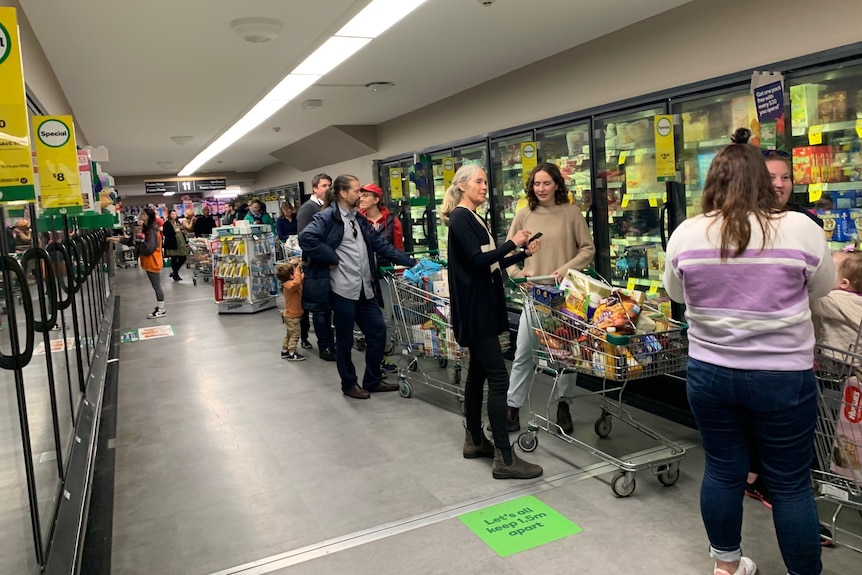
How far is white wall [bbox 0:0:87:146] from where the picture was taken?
4254mm

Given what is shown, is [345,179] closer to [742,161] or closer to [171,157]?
[742,161]

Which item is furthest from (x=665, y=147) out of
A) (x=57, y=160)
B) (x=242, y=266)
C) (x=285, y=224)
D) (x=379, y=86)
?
(x=285, y=224)

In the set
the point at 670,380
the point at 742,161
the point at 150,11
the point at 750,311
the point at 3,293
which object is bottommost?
the point at 670,380

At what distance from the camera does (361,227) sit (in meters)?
5.22

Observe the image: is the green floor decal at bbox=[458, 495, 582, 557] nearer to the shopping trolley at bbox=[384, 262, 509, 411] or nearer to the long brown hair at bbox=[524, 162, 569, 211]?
the shopping trolley at bbox=[384, 262, 509, 411]

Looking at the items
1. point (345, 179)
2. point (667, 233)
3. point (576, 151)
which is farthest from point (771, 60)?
point (345, 179)

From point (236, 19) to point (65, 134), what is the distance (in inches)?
56.2

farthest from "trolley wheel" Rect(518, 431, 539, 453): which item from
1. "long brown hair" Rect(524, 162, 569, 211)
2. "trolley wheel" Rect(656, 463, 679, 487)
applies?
"long brown hair" Rect(524, 162, 569, 211)

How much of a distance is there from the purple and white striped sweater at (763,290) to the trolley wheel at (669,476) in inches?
55.9

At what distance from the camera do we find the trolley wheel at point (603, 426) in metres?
4.18

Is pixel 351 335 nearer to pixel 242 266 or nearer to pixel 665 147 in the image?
pixel 665 147

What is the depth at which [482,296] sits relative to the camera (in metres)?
3.48

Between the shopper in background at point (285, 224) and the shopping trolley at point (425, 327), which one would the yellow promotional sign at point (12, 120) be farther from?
the shopper in background at point (285, 224)

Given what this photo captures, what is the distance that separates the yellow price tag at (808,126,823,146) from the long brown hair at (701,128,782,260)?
1.78 m
